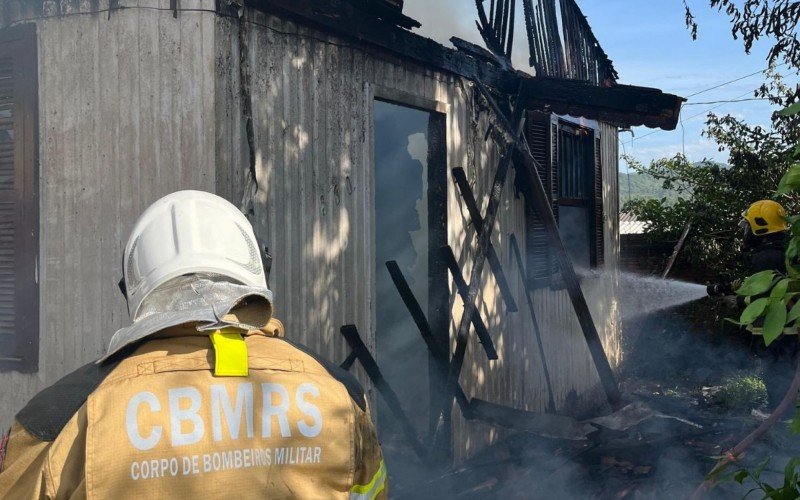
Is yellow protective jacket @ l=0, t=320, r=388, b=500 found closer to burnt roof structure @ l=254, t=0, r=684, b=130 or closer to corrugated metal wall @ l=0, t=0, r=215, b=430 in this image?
corrugated metal wall @ l=0, t=0, r=215, b=430

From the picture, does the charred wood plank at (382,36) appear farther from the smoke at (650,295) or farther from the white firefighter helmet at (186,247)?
the smoke at (650,295)

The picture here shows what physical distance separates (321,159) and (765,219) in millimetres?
4297

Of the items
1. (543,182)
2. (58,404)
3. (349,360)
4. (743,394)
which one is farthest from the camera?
(743,394)

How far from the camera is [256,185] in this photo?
4133 millimetres

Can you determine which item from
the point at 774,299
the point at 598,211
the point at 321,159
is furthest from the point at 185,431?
the point at 598,211

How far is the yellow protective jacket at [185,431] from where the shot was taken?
1.52 meters

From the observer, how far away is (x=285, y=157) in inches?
177

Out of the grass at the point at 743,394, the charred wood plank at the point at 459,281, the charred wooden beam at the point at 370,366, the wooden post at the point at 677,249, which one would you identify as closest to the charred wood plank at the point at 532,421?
the charred wood plank at the point at 459,281

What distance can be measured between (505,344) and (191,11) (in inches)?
186

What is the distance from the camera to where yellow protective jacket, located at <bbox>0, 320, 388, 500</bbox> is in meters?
1.52

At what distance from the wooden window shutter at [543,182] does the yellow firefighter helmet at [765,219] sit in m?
2.23

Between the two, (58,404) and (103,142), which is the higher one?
(103,142)

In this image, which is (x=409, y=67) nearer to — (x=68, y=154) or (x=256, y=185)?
(x=256, y=185)

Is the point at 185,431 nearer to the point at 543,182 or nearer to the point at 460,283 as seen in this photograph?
the point at 460,283
